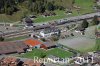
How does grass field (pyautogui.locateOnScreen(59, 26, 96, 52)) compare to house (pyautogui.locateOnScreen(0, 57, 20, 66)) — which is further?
grass field (pyautogui.locateOnScreen(59, 26, 96, 52))

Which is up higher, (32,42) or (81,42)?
(32,42)

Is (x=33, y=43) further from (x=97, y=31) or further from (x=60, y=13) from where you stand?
(x=60, y=13)

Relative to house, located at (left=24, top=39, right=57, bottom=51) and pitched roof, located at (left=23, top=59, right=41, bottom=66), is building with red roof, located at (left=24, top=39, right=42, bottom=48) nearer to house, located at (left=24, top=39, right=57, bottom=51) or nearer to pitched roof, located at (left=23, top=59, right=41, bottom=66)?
house, located at (left=24, top=39, right=57, bottom=51)

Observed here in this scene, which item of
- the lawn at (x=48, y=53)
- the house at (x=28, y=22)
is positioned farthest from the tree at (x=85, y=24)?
the lawn at (x=48, y=53)

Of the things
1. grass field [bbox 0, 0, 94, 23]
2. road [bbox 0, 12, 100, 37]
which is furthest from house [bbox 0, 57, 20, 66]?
grass field [bbox 0, 0, 94, 23]

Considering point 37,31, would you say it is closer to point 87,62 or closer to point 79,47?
point 79,47

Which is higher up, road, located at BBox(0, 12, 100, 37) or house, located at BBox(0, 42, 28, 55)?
road, located at BBox(0, 12, 100, 37)

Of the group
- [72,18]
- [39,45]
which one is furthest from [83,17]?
[39,45]

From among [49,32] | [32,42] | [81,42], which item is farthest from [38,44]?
[81,42]
